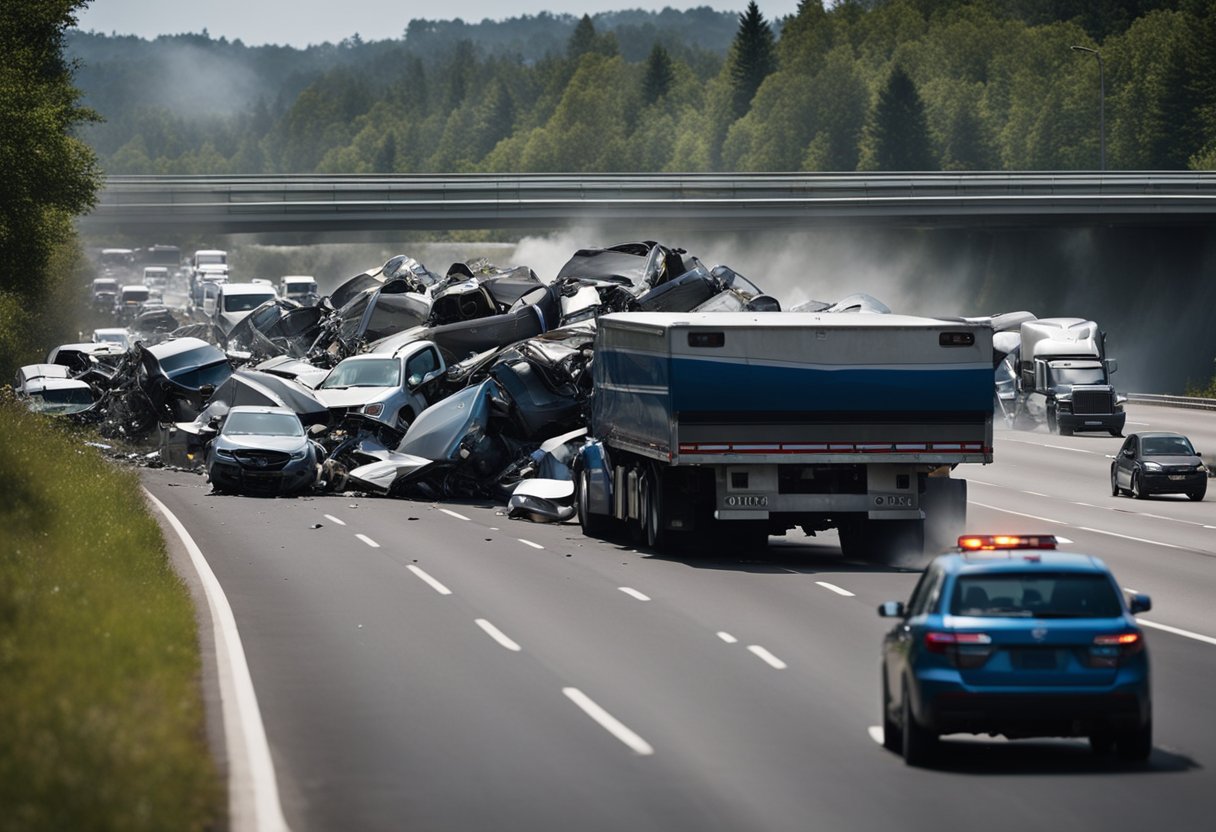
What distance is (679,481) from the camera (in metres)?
25.7

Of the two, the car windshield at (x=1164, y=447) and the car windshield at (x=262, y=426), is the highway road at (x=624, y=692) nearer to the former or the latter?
the car windshield at (x=262, y=426)

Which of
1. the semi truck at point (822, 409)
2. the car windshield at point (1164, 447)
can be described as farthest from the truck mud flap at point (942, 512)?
the car windshield at point (1164, 447)

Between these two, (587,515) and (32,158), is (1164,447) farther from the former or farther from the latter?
(32,158)

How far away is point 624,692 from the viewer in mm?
14945

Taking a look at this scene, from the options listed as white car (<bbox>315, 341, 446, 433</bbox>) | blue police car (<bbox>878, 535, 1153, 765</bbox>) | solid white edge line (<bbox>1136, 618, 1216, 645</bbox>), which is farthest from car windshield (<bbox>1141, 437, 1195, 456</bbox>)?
blue police car (<bbox>878, 535, 1153, 765</bbox>)

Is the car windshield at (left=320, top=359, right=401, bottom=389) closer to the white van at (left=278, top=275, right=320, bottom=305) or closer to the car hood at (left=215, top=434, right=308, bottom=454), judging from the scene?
the car hood at (left=215, top=434, right=308, bottom=454)

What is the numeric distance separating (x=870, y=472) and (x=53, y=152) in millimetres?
26124

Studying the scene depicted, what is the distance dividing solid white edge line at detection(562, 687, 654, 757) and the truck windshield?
4548cm

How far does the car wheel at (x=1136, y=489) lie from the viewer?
1585 inches

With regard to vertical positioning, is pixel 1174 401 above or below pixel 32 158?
below

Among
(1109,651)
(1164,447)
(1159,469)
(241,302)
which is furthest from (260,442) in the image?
(241,302)

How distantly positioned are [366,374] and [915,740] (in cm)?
2770

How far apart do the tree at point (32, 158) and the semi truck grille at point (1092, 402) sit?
2825cm

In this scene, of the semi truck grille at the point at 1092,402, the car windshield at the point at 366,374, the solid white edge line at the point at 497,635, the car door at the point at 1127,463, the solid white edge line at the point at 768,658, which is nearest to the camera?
the solid white edge line at the point at 768,658
